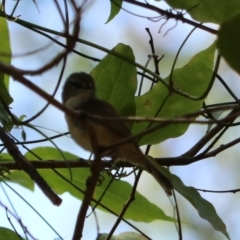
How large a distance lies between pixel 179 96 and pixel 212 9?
0.80ft

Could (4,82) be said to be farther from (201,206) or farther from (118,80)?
(201,206)

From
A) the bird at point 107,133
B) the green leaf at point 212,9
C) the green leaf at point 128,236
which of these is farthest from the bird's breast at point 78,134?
the green leaf at point 212,9

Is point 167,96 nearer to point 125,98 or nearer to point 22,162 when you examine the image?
point 125,98

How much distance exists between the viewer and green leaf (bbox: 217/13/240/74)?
34.1 inches

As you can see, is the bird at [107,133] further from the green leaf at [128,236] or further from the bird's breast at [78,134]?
the green leaf at [128,236]

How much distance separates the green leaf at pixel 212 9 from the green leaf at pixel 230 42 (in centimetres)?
27

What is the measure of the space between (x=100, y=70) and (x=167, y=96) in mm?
207

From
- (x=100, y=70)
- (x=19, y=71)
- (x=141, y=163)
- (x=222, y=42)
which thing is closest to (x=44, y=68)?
(x=19, y=71)

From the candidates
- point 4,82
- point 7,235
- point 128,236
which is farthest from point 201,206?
point 4,82

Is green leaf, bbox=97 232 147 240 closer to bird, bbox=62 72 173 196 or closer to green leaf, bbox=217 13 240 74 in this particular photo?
bird, bbox=62 72 173 196

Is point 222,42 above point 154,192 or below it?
below

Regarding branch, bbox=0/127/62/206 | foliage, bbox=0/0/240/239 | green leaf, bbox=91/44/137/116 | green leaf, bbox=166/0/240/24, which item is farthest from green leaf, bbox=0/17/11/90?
green leaf, bbox=166/0/240/24

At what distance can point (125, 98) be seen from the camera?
52.2 inches

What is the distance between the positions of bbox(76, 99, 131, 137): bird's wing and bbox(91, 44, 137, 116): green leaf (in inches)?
1.6
